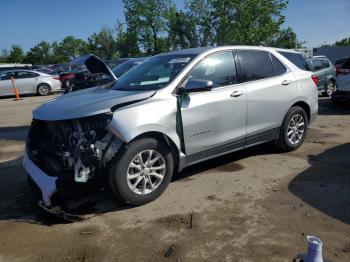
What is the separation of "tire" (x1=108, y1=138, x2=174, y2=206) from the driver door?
0.39 m

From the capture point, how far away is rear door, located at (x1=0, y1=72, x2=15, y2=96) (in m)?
19.9

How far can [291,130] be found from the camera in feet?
20.7

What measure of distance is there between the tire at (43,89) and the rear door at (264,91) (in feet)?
55.5

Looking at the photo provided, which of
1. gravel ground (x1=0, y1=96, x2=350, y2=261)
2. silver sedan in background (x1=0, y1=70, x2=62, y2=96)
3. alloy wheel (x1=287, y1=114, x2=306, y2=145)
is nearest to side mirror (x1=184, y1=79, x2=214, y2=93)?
gravel ground (x1=0, y1=96, x2=350, y2=261)

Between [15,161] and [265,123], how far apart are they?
437 cm

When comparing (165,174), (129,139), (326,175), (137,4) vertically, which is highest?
(137,4)

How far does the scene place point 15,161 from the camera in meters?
6.92

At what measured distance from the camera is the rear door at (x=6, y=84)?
1994 cm

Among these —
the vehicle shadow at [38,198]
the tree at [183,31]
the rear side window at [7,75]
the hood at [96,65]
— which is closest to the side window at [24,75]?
the rear side window at [7,75]

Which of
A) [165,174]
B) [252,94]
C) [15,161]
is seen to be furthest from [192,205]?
[15,161]

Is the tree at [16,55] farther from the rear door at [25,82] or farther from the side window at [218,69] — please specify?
the side window at [218,69]

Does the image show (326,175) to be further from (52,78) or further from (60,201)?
(52,78)

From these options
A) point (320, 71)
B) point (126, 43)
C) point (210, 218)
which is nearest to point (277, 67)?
point (210, 218)

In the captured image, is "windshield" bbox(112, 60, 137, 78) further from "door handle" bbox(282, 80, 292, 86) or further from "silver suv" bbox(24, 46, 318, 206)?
"door handle" bbox(282, 80, 292, 86)
